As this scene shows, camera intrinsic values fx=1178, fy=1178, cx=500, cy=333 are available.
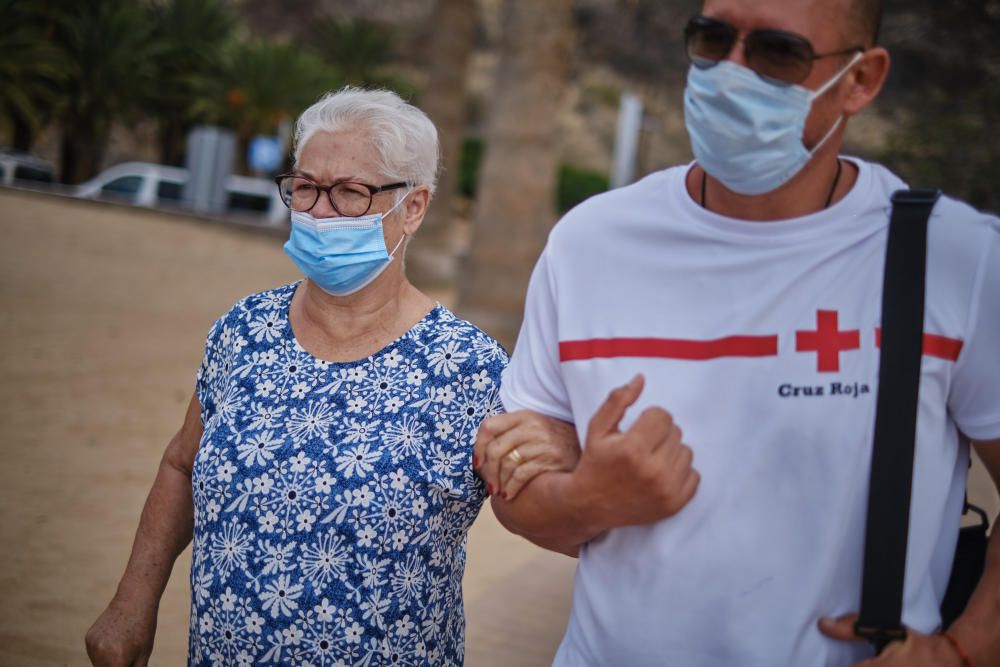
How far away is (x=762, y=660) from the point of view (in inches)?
76.9

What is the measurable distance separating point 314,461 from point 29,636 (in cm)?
334

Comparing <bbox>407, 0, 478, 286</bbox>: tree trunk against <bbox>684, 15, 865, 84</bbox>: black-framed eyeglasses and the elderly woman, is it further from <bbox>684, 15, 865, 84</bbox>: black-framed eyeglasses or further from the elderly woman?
<bbox>684, 15, 865, 84</bbox>: black-framed eyeglasses

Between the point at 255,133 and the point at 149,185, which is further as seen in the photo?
the point at 255,133

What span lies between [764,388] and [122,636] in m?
1.71

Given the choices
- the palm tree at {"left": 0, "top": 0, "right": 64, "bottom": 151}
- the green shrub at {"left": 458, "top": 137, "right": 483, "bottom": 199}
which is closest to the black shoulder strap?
the palm tree at {"left": 0, "top": 0, "right": 64, "bottom": 151}

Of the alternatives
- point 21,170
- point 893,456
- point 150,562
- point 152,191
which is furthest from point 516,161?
point 21,170

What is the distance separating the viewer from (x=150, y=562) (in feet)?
9.63

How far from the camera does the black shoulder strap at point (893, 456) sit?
1.87 meters

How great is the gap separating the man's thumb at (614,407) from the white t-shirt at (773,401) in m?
0.12

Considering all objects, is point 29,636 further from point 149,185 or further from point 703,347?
point 149,185

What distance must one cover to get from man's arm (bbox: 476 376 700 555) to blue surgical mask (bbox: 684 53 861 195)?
0.41m

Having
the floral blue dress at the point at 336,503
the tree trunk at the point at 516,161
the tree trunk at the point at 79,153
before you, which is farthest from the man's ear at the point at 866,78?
the tree trunk at the point at 79,153

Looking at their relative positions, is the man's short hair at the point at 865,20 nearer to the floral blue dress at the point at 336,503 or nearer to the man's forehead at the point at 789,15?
the man's forehead at the point at 789,15

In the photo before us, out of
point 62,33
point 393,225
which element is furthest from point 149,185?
point 393,225
